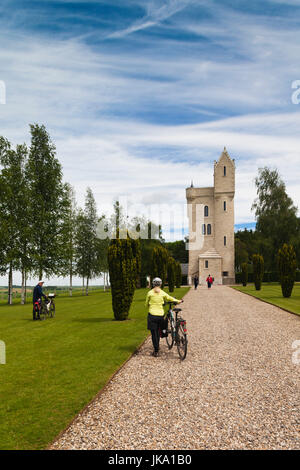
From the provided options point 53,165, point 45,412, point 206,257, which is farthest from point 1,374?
point 206,257

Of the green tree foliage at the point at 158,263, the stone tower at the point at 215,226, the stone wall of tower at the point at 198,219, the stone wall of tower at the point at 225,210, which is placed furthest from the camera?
the stone wall of tower at the point at 198,219

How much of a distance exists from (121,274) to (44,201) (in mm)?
18201

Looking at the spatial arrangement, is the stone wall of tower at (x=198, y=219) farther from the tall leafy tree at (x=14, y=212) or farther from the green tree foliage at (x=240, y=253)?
the tall leafy tree at (x=14, y=212)

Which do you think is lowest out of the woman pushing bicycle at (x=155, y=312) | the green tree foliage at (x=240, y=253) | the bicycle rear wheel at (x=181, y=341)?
the bicycle rear wheel at (x=181, y=341)

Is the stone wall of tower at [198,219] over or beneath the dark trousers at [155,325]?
over

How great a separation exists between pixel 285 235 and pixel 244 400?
5070cm

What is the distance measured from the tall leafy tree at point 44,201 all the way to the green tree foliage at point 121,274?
50.1 ft

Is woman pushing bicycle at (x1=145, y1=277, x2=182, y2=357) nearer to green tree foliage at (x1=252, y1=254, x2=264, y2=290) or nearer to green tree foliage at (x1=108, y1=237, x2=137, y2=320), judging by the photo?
green tree foliage at (x1=108, y1=237, x2=137, y2=320)

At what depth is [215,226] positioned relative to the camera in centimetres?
6662

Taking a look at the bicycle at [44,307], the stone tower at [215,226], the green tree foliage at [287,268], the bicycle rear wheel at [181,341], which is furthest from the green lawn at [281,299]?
the stone tower at [215,226]

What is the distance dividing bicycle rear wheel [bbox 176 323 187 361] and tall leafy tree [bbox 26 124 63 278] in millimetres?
22020

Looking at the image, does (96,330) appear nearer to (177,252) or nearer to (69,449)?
(69,449)

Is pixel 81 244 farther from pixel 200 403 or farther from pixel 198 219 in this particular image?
pixel 200 403

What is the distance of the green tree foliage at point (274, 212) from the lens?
175 ft
